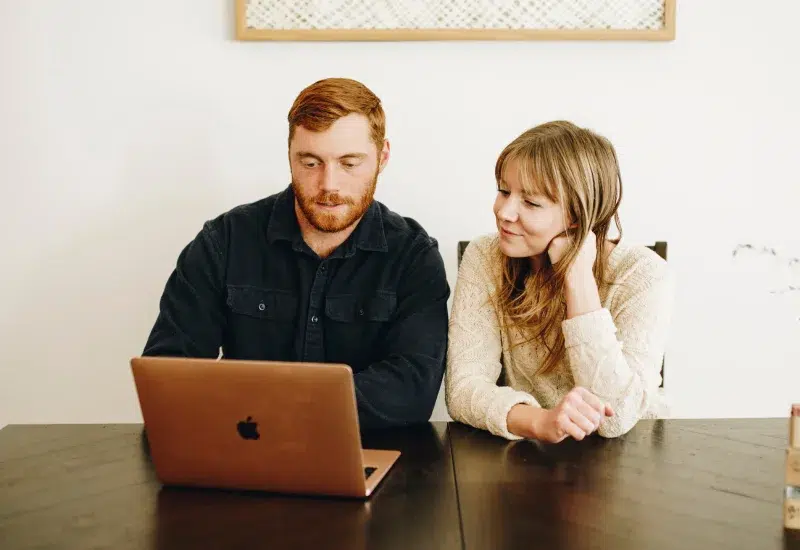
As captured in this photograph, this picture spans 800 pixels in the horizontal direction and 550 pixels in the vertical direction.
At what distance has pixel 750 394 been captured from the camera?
2.20 metres

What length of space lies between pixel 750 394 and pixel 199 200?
1.52 m

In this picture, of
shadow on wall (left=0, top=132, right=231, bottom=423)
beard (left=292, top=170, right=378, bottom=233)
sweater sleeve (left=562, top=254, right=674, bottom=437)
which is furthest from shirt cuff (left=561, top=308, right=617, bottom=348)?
shadow on wall (left=0, top=132, right=231, bottom=423)

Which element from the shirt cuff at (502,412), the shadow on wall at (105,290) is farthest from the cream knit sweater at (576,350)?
the shadow on wall at (105,290)

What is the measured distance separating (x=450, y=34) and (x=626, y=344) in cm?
90

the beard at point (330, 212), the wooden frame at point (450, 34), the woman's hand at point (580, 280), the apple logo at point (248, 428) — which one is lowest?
the apple logo at point (248, 428)

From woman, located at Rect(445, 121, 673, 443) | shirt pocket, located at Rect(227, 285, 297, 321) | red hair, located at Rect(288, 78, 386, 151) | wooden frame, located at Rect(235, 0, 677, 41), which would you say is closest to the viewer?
woman, located at Rect(445, 121, 673, 443)

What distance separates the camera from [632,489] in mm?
1147

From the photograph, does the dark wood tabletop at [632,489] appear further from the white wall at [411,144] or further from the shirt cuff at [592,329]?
the white wall at [411,144]

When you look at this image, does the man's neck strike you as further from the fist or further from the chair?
the fist

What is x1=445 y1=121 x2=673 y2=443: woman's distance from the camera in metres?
1.50

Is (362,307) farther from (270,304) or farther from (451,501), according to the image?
(451,501)

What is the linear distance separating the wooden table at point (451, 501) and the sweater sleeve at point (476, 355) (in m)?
0.07

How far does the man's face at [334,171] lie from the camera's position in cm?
165

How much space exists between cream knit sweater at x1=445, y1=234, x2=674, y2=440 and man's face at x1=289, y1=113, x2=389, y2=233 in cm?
27
